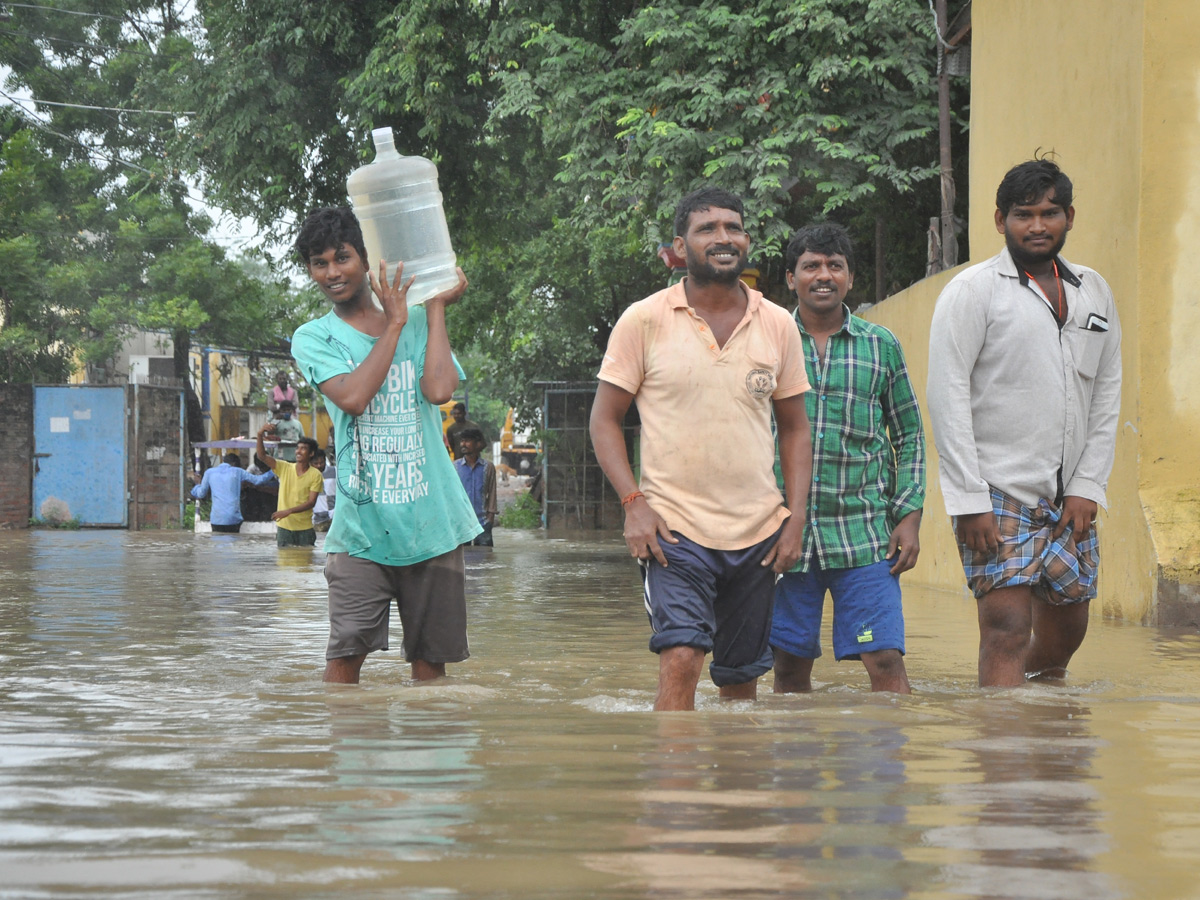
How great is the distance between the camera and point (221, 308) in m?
33.7

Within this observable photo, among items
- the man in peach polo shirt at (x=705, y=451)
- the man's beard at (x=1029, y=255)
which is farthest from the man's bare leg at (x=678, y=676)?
the man's beard at (x=1029, y=255)

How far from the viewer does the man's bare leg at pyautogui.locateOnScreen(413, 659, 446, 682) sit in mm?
5094

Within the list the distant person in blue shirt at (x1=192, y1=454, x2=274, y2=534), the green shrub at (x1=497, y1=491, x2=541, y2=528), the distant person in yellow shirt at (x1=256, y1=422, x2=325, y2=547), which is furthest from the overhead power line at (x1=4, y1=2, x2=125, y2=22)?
the distant person in yellow shirt at (x1=256, y1=422, x2=325, y2=547)

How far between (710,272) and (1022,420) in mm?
1156

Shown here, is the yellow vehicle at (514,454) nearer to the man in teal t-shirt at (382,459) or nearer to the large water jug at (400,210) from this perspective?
the large water jug at (400,210)

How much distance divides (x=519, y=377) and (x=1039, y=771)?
26746mm

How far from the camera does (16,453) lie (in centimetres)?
2711

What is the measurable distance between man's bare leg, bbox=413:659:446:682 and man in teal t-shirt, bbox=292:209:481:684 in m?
0.06

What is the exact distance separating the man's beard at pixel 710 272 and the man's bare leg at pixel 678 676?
3.63 feet

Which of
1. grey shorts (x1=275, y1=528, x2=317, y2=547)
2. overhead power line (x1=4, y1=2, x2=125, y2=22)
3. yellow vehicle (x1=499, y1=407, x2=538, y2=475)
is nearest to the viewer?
grey shorts (x1=275, y1=528, x2=317, y2=547)

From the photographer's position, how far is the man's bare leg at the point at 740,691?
476cm

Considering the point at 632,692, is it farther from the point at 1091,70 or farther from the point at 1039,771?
the point at 1091,70

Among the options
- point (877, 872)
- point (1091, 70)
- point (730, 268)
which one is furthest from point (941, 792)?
point (1091, 70)

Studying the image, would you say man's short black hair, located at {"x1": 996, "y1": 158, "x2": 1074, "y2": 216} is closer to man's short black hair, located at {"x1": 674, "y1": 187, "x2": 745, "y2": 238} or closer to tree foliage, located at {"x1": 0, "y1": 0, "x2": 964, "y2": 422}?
man's short black hair, located at {"x1": 674, "y1": 187, "x2": 745, "y2": 238}
